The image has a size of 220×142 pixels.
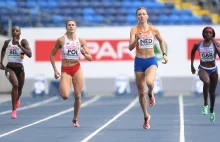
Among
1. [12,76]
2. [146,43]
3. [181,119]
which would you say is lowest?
[181,119]

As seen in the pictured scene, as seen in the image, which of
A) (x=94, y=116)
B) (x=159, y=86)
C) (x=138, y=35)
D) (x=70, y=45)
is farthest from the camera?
(x=159, y=86)

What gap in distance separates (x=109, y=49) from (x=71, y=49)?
1517cm

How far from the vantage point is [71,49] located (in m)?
15.1

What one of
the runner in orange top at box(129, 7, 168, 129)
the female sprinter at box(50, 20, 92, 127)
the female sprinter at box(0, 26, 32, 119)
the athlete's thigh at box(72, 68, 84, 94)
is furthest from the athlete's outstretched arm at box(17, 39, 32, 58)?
the runner in orange top at box(129, 7, 168, 129)

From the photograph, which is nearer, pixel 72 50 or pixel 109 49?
pixel 72 50

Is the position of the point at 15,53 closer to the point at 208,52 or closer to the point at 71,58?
the point at 71,58

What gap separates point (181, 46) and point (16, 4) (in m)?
7.96

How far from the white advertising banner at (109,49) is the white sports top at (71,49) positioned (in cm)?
1486

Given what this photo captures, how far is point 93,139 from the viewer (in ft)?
42.3

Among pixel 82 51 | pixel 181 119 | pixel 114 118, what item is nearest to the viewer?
pixel 82 51

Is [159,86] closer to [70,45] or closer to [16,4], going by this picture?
[16,4]

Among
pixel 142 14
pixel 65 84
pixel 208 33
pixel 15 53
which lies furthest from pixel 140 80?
pixel 15 53

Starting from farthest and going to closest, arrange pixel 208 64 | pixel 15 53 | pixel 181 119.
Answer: pixel 15 53, pixel 181 119, pixel 208 64

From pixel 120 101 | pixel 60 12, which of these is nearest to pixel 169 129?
pixel 120 101
